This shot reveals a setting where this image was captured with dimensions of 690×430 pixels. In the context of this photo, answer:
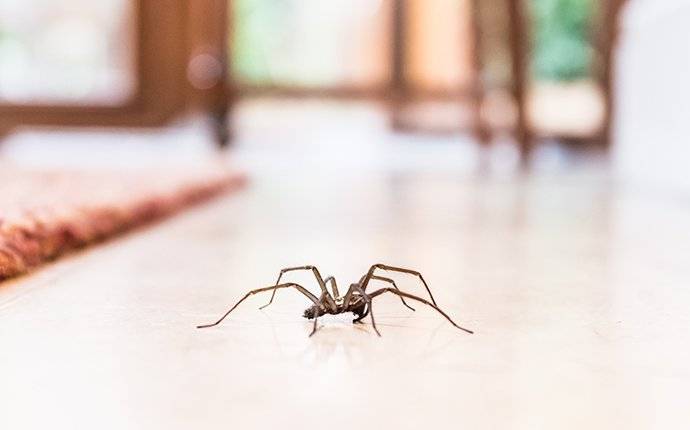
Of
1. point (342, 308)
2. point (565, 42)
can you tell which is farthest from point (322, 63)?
point (342, 308)

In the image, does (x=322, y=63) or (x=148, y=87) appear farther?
(x=322, y=63)

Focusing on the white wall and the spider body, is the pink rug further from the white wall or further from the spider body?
the white wall

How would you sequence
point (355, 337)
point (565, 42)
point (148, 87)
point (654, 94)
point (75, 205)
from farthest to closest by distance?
point (565, 42)
point (148, 87)
point (654, 94)
point (75, 205)
point (355, 337)

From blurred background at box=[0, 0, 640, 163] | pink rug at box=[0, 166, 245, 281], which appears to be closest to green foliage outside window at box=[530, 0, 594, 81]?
blurred background at box=[0, 0, 640, 163]

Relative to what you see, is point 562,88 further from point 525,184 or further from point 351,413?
point 351,413

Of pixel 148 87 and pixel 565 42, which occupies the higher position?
pixel 565 42

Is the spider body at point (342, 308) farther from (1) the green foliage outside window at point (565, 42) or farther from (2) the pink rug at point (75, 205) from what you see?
(1) the green foliage outside window at point (565, 42)

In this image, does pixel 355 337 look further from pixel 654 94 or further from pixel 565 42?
pixel 565 42

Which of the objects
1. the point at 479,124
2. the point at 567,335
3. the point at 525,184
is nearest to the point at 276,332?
the point at 567,335

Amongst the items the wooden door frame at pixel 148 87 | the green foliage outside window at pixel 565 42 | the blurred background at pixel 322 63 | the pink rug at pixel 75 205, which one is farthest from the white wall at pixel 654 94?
the wooden door frame at pixel 148 87
